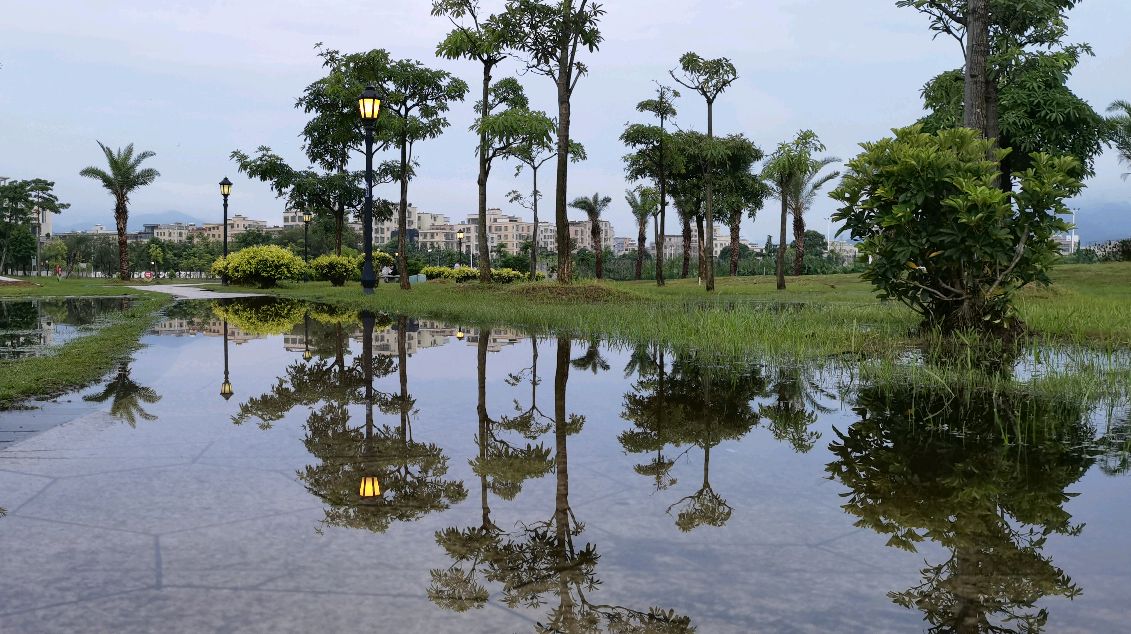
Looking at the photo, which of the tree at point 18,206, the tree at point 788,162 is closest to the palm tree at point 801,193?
the tree at point 788,162

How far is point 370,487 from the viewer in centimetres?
471

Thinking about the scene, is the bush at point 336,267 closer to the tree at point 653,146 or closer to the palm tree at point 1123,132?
the tree at point 653,146

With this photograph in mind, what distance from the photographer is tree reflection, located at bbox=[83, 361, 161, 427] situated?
22.2 ft

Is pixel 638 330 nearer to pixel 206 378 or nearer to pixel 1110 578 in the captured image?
pixel 206 378

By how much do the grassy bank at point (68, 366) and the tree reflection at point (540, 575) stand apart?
17.7 feet

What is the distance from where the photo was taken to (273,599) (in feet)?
10.3

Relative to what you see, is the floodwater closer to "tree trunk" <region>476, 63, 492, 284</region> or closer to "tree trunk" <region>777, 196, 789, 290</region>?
"tree trunk" <region>476, 63, 492, 284</region>

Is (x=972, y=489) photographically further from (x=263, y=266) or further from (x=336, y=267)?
(x=336, y=267)

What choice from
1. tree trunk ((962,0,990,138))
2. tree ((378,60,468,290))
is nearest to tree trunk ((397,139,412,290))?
tree ((378,60,468,290))

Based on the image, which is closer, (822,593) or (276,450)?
(822,593)

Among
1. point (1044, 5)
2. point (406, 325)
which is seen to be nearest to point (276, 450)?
point (406, 325)

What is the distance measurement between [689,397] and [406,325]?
9.41 meters

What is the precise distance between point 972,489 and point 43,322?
16.8 metres

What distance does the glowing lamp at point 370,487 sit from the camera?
457cm
